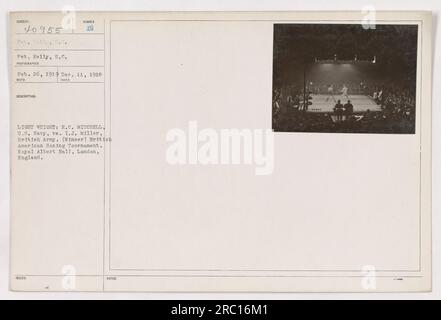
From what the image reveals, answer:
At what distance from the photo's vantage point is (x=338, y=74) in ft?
2.10

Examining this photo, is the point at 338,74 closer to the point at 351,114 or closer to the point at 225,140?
→ the point at 351,114

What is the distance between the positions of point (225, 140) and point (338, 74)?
169 mm

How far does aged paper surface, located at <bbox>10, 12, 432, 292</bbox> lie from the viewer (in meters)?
0.64

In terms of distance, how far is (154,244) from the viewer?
0.65 metres

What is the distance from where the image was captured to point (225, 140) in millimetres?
645

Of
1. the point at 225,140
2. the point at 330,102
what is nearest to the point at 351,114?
the point at 330,102

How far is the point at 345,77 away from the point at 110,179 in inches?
13.1

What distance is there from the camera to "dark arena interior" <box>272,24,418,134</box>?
0.64 m

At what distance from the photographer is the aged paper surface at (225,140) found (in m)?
0.64

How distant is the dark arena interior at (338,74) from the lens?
0.64m

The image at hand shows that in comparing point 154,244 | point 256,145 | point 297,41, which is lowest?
point 154,244
